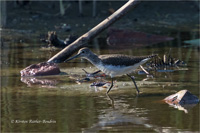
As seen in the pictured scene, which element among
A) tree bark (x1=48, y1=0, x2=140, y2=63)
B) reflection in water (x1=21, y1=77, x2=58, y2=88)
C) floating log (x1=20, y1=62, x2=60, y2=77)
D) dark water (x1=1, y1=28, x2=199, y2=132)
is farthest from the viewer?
tree bark (x1=48, y1=0, x2=140, y2=63)

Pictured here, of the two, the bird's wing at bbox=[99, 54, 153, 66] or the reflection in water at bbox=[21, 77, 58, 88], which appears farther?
the reflection in water at bbox=[21, 77, 58, 88]

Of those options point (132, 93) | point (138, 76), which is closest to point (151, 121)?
point (132, 93)

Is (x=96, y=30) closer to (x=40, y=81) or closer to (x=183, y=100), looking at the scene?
(x=40, y=81)

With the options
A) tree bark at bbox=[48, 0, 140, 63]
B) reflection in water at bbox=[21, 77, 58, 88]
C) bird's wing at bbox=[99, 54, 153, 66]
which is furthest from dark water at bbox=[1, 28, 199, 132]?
bird's wing at bbox=[99, 54, 153, 66]

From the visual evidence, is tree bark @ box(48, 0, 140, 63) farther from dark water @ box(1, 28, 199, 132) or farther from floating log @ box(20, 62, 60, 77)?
floating log @ box(20, 62, 60, 77)

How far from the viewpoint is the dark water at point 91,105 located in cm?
828

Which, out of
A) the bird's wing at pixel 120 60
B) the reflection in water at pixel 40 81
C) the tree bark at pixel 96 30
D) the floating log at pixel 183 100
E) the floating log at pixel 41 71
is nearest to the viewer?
the floating log at pixel 183 100

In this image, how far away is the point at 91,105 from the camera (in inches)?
380

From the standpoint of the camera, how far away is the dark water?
8281mm

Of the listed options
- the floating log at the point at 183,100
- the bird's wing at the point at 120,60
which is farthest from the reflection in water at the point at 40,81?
the floating log at the point at 183,100

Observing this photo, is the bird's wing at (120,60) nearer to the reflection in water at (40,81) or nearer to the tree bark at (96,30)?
the reflection in water at (40,81)

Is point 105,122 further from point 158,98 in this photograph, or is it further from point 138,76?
point 138,76

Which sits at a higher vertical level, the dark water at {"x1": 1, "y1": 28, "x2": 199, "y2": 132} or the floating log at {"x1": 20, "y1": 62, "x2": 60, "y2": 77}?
the floating log at {"x1": 20, "y1": 62, "x2": 60, "y2": 77}

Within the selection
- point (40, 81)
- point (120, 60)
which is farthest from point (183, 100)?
point (40, 81)
